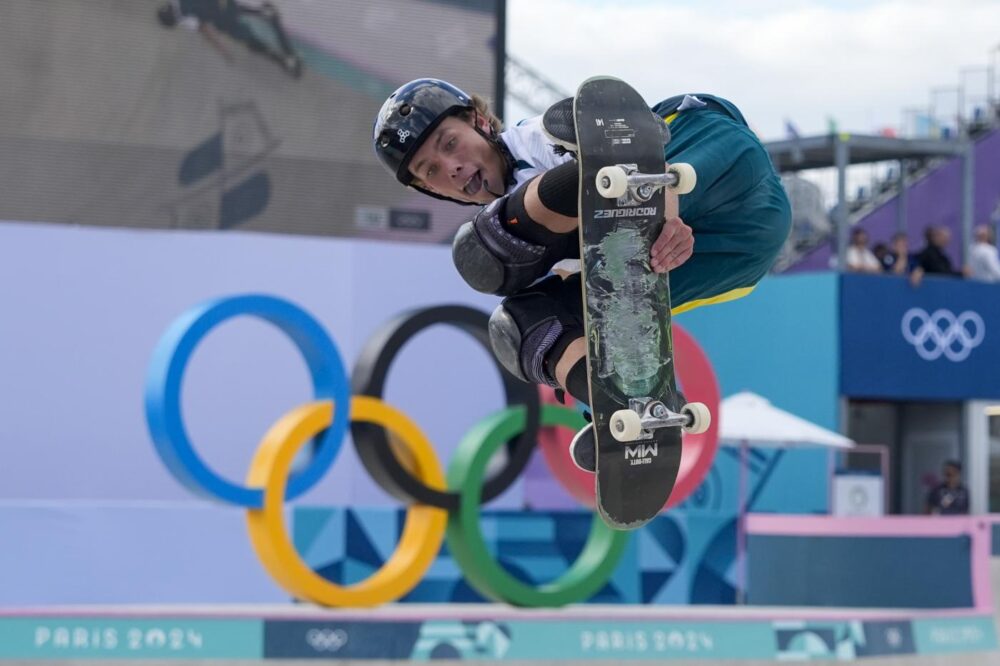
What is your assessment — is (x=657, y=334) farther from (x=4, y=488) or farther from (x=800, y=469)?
(x=800, y=469)

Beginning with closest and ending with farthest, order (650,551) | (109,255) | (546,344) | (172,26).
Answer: (546,344) → (650,551) → (109,255) → (172,26)

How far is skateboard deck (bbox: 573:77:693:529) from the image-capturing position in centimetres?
407

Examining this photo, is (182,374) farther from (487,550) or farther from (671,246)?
(671,246)

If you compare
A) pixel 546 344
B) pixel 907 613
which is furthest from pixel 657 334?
pixel 907 613

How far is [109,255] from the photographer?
1455 cm

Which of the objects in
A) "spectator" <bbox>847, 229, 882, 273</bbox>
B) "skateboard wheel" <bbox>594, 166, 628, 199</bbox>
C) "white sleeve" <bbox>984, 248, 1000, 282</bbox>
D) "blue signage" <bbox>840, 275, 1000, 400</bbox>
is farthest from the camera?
"white sleeve" <bbox>984, 248, 1000, 282</bbox>

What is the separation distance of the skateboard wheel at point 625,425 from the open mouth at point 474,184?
909mm

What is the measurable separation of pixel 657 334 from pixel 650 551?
29.6ft

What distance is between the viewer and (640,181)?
4012 mm

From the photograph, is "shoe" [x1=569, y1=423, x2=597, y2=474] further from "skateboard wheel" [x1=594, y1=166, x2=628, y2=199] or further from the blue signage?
the blue signage

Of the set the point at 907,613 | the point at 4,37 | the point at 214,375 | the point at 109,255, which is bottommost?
the point at 907,613

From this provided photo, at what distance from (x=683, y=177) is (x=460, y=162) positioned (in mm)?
792

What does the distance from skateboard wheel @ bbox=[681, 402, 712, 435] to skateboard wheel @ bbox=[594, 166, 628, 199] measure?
0.66 meters

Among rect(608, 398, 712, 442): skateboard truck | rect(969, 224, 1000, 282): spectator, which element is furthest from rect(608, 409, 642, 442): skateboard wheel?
rect(969, 224, 1000, 282): spectator
